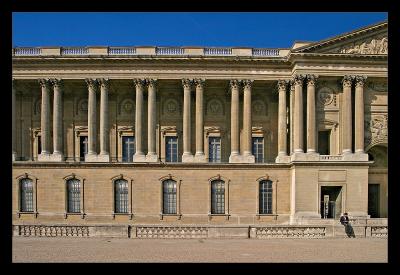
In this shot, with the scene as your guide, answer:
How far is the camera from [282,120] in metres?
35.4

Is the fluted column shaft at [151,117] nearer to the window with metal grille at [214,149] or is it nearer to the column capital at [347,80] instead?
the window with metal grille at [214,149]

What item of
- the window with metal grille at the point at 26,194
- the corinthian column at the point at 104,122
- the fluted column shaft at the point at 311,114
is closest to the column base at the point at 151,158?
the corinthian column at the point at 104,122

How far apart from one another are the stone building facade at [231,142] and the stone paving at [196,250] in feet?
37.0

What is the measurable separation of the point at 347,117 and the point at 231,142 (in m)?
9.65

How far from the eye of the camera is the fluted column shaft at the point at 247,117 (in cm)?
3522

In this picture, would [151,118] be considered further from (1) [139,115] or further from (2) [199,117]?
(2) [199,117]

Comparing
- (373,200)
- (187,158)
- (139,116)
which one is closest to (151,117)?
(139,116)

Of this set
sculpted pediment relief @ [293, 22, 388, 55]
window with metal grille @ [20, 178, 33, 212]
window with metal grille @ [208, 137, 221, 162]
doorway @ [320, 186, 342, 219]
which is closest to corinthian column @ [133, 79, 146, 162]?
window with metal grille @ [208, 137, 221, 162]

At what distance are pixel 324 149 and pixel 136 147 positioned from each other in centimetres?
1592

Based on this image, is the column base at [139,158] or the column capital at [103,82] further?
the column capital at [103,82]

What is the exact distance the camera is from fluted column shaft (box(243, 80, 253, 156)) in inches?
1387

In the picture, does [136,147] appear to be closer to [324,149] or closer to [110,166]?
[110,166]

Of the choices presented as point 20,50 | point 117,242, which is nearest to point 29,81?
point 20,50
